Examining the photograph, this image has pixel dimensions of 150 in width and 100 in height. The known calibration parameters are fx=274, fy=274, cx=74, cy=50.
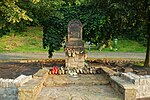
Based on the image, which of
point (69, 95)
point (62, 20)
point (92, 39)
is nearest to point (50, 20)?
point (62, 20)

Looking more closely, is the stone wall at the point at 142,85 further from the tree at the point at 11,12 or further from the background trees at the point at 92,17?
the background trees at the point at 92,17

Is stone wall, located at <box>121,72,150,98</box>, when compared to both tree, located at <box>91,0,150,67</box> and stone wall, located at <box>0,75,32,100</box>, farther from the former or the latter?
tree, located at <box>91,0,150,67</box>

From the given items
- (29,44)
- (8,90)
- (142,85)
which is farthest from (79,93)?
(29,44)

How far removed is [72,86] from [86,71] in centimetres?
295

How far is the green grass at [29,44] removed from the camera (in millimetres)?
25562

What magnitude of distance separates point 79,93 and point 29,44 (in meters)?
21.2

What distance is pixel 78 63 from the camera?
12.4 meters

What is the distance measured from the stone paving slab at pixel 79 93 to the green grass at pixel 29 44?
17.2 meters

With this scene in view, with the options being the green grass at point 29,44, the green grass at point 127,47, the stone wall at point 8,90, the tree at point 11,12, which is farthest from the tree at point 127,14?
the green grass at point 29,44

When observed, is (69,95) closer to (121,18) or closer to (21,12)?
(21,12)

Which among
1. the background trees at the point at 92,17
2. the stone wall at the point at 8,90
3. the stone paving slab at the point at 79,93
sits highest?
the background trees at the point at 92,17

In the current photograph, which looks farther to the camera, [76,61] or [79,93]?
[76,61]

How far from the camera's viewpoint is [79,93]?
7.29 metres

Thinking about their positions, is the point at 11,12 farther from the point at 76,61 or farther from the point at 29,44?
the point at 29,44
